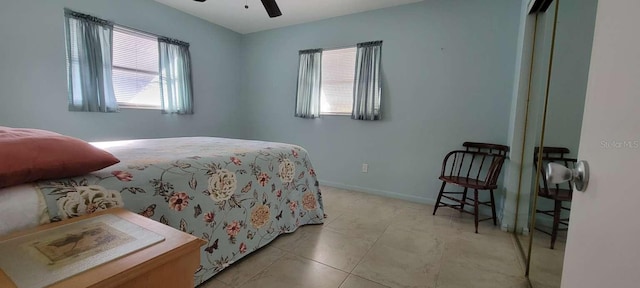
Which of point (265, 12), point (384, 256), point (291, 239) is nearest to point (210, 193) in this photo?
point (291, 239)

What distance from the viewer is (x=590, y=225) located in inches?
21.5

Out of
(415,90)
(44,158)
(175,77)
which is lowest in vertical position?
(44,158)

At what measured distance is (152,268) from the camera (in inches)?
23.7

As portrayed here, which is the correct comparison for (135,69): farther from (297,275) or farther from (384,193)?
(384,193)

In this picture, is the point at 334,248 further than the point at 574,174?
Yes

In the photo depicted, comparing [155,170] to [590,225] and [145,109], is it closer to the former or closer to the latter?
[590,225]

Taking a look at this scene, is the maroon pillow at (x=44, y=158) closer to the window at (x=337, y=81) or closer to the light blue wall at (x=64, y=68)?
the light blue wall at (x=64, y=68)

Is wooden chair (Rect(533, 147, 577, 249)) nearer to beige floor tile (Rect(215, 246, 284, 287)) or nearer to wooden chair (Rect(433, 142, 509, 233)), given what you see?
wooden chair (Rect(433, 142, 509, 233))

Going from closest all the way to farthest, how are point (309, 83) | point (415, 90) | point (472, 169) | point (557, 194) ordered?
point (557, 194), point (472, 169), point (415, 90), point (309, 83)

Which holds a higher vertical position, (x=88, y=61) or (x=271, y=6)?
(x=271, y=6)

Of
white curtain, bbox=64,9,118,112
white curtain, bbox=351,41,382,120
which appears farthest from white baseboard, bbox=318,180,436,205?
white curtain, bbox=64,9,118,112

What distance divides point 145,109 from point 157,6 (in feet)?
→ 4.18

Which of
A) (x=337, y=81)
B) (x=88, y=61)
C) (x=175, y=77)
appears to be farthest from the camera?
(x=337, y=81)

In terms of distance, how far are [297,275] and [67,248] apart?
1175 millimetres
